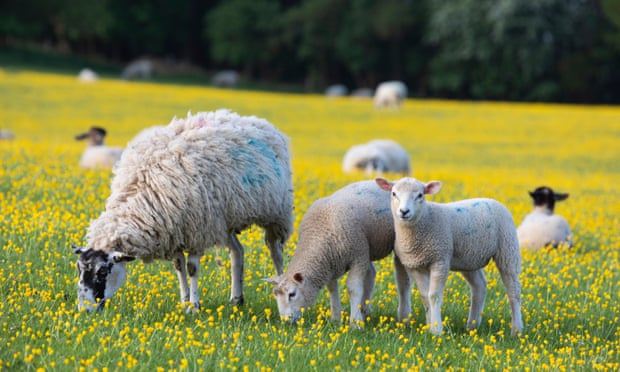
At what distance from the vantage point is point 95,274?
738cm

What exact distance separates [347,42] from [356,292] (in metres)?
55.8

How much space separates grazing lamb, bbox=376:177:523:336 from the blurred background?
4490 cm

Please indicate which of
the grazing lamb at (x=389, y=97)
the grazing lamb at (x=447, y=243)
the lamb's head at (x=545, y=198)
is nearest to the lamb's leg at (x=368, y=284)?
the grazing lamb at (x=447, y=243)

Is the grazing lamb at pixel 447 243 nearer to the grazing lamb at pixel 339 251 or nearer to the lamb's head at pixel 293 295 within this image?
the grazing lamb at pixel 339 251

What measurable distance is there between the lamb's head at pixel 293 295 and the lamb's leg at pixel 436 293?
117 centimetres

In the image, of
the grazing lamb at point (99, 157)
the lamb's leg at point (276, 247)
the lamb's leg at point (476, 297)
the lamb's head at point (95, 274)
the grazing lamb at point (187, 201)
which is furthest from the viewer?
the grazing lamb at point (99, 157)

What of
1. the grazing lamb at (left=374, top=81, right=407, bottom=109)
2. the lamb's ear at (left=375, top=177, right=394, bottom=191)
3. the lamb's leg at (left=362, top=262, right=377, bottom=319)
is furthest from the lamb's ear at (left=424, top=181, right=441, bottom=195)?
the grazing lamb at (left=374, top=81, right=407, bottom=109)

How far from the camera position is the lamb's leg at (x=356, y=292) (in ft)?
25.7

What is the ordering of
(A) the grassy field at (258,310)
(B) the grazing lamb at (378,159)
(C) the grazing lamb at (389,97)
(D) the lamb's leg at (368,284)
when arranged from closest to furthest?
(A) the grassy field at (258,310) < (D) the lamb's leg at (368,284) < (B) the grazing lamb at (378,159) < (C) the grazing lamb at (389,97)

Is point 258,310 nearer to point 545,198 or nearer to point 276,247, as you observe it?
point 276,247

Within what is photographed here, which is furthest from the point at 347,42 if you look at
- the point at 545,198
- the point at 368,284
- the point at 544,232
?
the point at 368,284

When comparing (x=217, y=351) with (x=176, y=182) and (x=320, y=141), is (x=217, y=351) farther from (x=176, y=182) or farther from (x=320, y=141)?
(x=320, y=141)

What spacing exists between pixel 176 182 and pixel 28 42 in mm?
63511

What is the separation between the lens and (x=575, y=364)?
7254 mm
